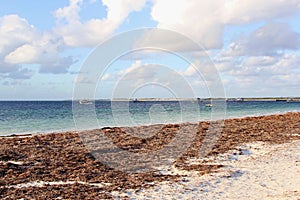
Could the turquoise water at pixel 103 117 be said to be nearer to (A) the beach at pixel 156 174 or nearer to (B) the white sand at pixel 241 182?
(A) the beach at pixel 156 174

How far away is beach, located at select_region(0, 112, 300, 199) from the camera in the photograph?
1049 centimetres

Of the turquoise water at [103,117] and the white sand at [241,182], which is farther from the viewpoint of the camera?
the turquoise water at [103,117]

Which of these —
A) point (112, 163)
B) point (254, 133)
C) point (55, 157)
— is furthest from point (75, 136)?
point (254, 133)

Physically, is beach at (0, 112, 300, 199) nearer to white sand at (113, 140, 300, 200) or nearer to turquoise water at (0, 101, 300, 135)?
white sand at (113, 140, 300, 200)

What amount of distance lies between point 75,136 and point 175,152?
25.0 ft

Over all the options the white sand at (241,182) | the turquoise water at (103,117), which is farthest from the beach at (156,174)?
the turquoise water at (103,117)

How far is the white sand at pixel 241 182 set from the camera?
34.2 feet

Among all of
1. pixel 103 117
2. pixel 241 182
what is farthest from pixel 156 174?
pixel 103 117

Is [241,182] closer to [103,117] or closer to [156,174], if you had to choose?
[156,174]

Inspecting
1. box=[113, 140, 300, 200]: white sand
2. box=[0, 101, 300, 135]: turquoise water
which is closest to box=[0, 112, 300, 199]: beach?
box=[113, 140, 300, 200]: white sand

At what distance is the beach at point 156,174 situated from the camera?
10492 millimetres

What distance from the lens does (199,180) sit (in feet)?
39.0

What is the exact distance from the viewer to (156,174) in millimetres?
12609

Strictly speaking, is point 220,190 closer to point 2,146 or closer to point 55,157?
point 55,157
